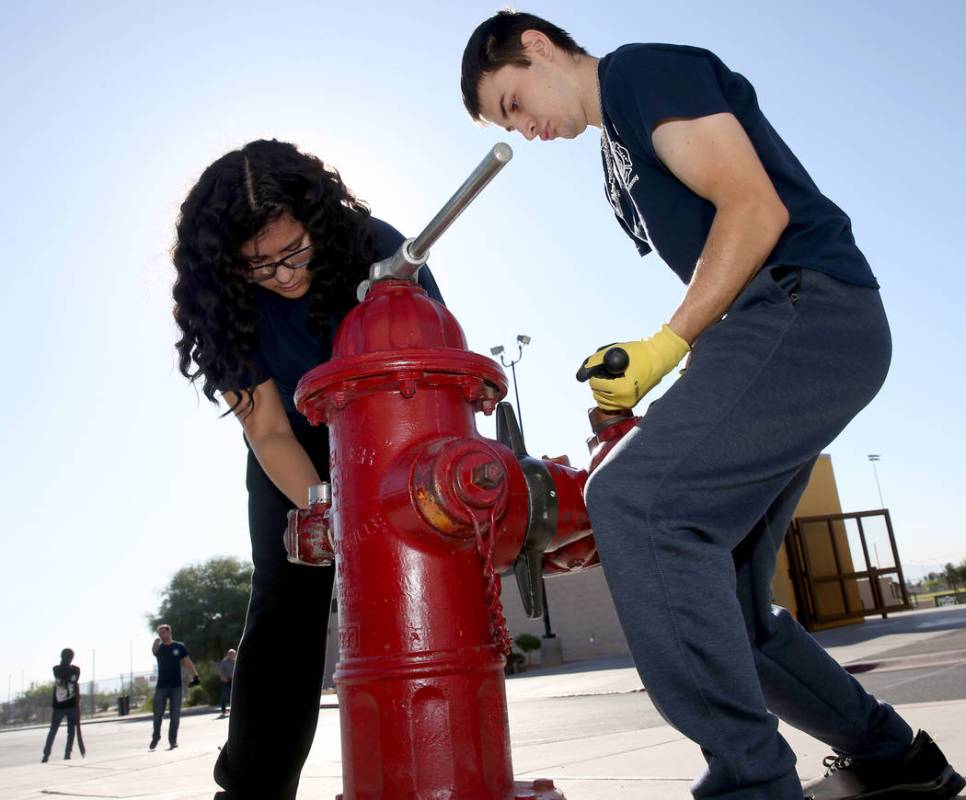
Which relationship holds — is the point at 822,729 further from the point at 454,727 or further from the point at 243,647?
the point at 243,647

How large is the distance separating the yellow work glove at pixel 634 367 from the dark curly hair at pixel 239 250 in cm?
87

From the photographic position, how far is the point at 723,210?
1438 mm

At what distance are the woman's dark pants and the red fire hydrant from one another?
525mm

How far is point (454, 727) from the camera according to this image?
4.40ft

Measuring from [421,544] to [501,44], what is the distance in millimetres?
1149

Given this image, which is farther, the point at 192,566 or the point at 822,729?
the point at 192,566

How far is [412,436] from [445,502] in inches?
6.9

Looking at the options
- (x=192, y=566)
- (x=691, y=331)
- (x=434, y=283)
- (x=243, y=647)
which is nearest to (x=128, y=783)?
(x=243, y=647)

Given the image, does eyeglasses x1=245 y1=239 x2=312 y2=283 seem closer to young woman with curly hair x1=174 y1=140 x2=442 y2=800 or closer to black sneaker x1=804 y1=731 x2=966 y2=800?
young woman with curly hair x1=174 y1=140 x2=442 y2=800

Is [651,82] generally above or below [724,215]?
above

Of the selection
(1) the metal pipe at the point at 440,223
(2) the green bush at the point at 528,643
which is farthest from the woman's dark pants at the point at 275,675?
(2) the green bush at the point at 528,643

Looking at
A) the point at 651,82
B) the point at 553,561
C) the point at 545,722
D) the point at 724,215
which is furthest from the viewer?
the point at 545,722

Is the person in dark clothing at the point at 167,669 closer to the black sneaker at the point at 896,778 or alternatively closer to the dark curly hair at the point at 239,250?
the dark curly hair at the point at 239,250

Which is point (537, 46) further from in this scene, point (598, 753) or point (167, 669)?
point (167, 669)
